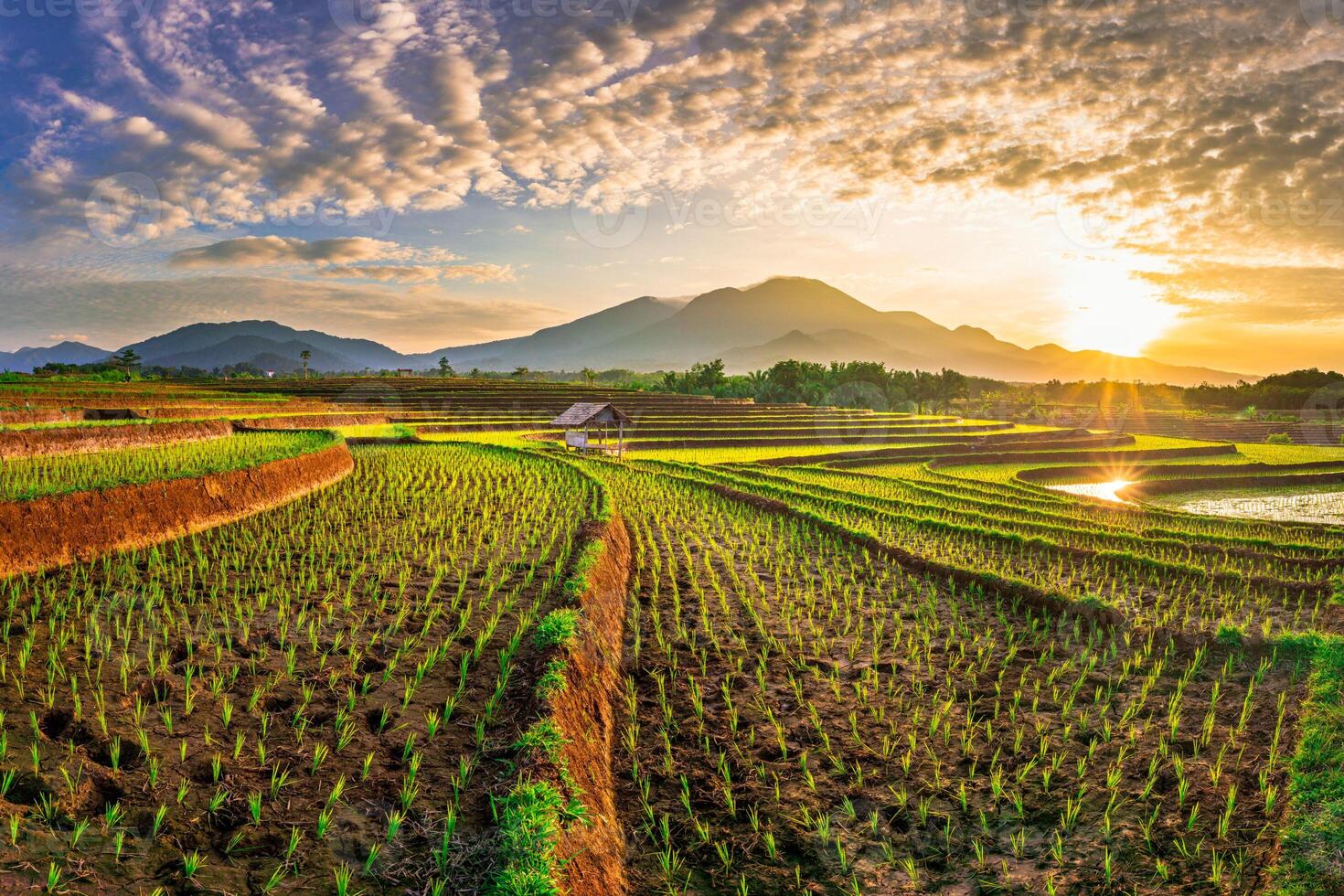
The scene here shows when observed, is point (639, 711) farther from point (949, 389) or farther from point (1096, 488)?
point (949, 389)

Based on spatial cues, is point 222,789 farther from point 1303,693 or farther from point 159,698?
point 1303,693

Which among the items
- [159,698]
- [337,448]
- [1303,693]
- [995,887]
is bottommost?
[995,887]

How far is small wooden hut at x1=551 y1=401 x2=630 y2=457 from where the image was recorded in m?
22.7

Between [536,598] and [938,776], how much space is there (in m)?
4.14

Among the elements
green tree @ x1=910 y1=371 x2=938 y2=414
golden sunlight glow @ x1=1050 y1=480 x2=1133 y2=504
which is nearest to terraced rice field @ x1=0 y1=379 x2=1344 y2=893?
golden sunlight glow @ x1=1050 y1=480 x2=1133 y2=504

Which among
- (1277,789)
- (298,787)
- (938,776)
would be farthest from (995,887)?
(298,787)

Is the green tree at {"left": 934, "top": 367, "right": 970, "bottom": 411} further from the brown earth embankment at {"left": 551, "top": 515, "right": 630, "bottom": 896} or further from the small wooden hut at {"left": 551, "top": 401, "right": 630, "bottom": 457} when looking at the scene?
the brown earth embankment at {"left": 551, "top": 515, "right": 630, "bottom": 896}

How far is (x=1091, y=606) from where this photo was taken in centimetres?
754

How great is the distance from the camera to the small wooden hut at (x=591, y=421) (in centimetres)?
2266

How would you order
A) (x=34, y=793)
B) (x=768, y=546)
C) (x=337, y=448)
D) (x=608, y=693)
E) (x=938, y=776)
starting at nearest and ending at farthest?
(x=34, y=793), (x=938, y=776), (x=608, y=693), (x=768, y=546), (x=337, y=448)

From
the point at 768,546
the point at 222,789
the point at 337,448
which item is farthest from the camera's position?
the point at 337,448

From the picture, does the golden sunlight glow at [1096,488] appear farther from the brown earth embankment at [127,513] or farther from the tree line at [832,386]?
the tree line at [832,386]

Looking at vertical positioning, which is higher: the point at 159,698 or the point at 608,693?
the point at 159,698

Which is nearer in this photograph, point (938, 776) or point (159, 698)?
point (159, 698)
